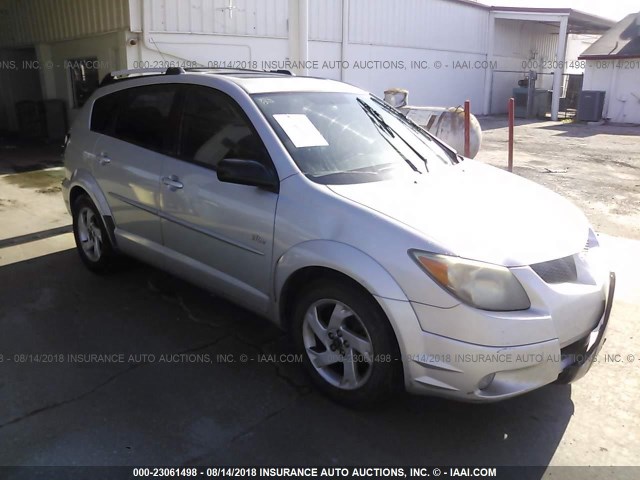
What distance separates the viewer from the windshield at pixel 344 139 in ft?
11.1

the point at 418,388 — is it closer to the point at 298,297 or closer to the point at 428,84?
the point at 298,297

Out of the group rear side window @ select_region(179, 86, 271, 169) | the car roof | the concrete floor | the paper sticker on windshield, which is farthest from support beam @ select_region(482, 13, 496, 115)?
the paper sticker on windshield

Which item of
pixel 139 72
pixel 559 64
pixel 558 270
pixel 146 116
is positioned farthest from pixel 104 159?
pixel 559 64

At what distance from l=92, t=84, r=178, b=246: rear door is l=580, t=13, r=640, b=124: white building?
70.9 feet

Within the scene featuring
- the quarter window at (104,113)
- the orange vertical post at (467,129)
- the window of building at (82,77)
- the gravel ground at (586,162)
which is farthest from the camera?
the window of building at (82,77)

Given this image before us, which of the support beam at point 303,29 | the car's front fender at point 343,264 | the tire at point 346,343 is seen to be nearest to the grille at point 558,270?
the car's front fender at point 343,264

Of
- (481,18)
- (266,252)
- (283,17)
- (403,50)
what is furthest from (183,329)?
(481,18)

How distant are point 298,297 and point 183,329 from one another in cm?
126

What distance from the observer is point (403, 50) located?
1958 centimetres

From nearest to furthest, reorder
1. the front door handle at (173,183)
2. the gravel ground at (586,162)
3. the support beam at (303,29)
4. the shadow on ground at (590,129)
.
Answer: the front door handle at (173,183)
the gravel ground at (586,162)
the support beam at (303,29)
the shadow on ground at (590,129)

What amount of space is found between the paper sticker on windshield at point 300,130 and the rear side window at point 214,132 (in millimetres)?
188

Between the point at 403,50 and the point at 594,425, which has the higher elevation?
the point at 403,50

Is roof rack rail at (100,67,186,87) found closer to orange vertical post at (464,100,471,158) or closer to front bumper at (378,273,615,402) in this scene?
front bumper at (378,273,615,402)

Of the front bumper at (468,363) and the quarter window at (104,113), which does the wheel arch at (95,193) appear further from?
the front bumper at (468,363)
